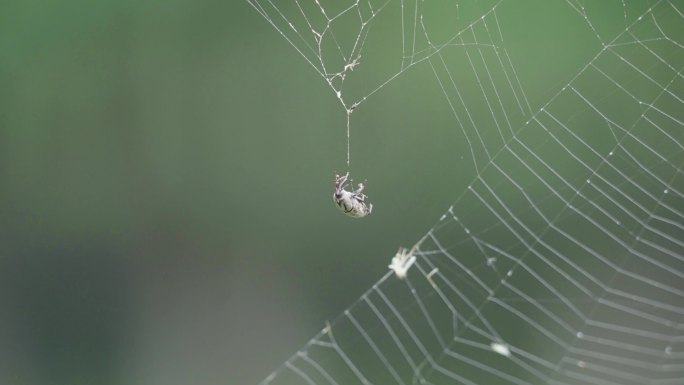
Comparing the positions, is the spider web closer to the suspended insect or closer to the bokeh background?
the bokeh background

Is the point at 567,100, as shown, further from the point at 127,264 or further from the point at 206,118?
the point at 127,264

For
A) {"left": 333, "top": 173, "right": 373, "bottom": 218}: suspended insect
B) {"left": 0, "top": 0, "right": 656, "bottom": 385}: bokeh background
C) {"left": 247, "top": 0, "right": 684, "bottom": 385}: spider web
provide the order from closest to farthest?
{"left": 333, "top": 173, "right": 373, "bottom": 218}: suspended insect < {"left": 247, "top": 0, "right": 684, "bottom": 385}: spider web < {"left": 0, "top": 0, "right": 656, "bottom": 385}: bokeh background

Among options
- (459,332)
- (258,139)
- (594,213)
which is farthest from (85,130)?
(594,213)

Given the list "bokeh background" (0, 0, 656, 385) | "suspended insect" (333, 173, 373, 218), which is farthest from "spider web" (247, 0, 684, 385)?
"suspended insect" (333, 173, 373, 218)

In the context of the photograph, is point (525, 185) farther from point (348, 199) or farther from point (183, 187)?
point (348, 199)

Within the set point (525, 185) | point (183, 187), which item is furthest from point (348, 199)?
point (183, 187)

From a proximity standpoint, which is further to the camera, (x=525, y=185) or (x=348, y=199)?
(x=525, y=185)

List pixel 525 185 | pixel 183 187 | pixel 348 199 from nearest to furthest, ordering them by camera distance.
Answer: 1. pixel 348 199
2. pixel 525 185
3. pixel 183 187
